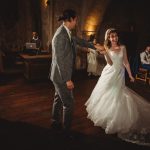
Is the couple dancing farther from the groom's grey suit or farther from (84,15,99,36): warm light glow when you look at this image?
(84,15,99,36): warm light glow

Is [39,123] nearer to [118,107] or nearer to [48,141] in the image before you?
[48,141]

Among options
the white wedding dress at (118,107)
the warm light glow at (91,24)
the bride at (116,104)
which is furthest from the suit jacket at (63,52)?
the warm light glow at (91,24)

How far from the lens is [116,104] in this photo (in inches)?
163

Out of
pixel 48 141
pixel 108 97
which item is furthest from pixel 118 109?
pixel 48 141

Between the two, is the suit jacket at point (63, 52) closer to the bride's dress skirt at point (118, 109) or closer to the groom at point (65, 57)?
the groom at point (65, 57)

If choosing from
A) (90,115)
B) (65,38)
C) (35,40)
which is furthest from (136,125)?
(35,40)

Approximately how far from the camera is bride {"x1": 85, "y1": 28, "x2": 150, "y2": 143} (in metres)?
4.01

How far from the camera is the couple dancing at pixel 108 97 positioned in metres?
3.46

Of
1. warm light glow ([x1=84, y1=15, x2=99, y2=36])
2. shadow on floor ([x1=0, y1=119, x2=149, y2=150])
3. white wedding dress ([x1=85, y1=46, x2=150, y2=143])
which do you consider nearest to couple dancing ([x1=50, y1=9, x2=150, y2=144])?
white wedding dress ([x1=85, y1=46, x2=150, y2=143])

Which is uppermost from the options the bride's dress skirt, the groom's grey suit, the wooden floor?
the groom's grey suit

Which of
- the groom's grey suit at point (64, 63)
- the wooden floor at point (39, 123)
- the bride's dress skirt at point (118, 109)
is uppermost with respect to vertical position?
the groom's grey suit at point (64, 63)

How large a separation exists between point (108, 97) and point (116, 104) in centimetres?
21

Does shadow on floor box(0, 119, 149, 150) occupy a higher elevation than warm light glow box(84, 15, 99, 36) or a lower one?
lower

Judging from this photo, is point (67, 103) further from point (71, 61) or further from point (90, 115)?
point (90, 115)
